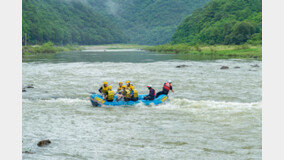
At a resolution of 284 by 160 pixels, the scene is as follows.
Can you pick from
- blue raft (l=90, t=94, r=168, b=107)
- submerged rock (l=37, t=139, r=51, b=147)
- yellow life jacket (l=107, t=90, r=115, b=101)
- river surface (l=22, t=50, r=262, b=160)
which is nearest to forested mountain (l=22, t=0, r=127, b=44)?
river surface (l=22, t=50, r=262, b=160)

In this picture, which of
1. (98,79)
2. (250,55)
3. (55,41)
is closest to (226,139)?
(98,79)

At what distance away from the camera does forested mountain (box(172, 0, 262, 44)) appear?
90394 mm

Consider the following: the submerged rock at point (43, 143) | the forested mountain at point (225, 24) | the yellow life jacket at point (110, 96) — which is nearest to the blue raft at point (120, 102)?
the yellow life jacket at point (110, 96)

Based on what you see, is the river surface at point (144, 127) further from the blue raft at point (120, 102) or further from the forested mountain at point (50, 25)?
the forested mountain at point (50, 25)

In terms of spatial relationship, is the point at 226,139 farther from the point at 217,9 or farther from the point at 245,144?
the point at 217,9

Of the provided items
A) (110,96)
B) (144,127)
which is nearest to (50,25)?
(110,96)

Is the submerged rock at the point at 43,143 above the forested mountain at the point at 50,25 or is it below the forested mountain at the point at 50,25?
below

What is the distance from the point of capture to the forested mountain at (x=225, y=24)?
90394mm

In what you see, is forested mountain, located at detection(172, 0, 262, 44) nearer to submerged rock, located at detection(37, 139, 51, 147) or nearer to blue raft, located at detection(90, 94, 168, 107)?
blue raft, located at detection(90, 94, 168, 107)

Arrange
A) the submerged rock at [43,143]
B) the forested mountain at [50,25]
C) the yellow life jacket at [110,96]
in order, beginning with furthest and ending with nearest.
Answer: the forested mountain at [50,25] → the yellow life jacket at [110,96] → the submerged rock at [43,143]

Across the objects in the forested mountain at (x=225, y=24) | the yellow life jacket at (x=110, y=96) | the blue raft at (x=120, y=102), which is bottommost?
the blue raft at (x=120, y=102)

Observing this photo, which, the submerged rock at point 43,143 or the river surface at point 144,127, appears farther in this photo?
the submerged rock at point 43,143

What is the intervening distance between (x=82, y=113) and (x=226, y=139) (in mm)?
8618

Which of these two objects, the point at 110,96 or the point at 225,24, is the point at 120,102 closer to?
the point at 110,96
